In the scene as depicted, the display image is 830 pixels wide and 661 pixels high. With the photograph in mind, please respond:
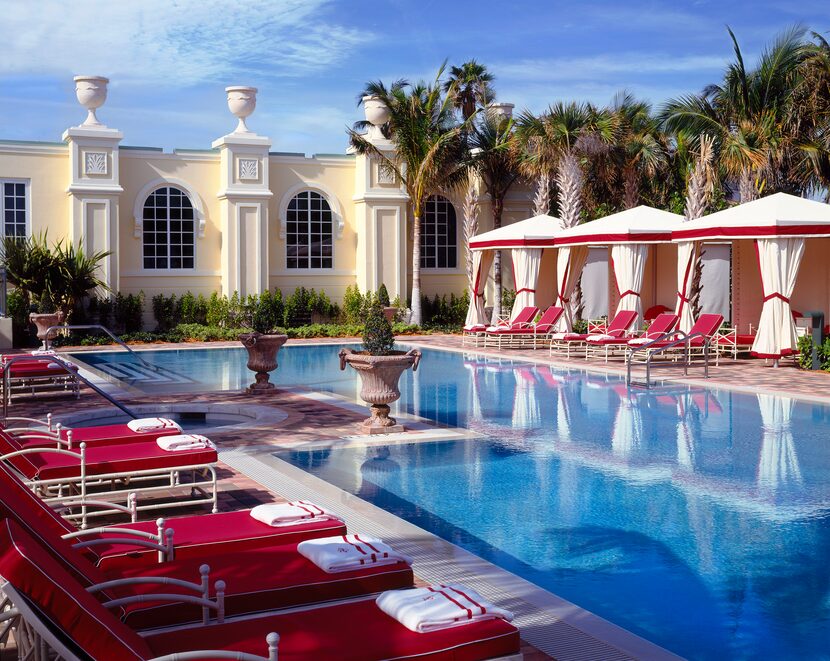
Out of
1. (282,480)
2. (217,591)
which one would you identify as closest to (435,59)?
(282,480)

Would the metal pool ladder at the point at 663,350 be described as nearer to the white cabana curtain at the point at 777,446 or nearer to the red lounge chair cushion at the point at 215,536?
the white cabana curtain at the point at 777,446

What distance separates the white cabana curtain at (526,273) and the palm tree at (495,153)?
3648mm

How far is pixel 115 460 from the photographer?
7.11 m

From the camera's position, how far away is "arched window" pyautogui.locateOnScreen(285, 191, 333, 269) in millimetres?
28109

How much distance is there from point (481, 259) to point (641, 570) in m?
18.7

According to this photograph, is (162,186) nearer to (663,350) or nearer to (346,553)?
(663,350)

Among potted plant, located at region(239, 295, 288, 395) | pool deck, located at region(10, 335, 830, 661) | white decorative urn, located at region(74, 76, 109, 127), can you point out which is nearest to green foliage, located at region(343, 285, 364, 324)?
white decorative urn, located at region(74, 76, 109, 127)

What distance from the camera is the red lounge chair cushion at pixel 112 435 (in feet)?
26.3

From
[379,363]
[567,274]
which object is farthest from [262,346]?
[567,274]

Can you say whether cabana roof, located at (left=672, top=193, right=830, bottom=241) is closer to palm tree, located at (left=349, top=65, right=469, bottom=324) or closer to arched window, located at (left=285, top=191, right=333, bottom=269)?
palm tree, located at (left=349, top=65, right=469, bottom=324)

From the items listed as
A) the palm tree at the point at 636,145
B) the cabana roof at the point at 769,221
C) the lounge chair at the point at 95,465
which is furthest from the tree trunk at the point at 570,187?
the lounge chair at the point at 95,465

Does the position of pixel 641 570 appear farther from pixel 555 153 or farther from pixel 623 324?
pixel 555 153

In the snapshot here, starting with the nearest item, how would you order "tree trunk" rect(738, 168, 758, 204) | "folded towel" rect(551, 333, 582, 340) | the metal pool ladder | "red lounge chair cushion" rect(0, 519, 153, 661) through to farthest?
"red lounge chair cushion" rect(0, 519, 153, 661) < the metal pool ladder < "folded towel" rect(551, 333, 582, 340) < "tree trunk" rect(738, 168, 758, 204)

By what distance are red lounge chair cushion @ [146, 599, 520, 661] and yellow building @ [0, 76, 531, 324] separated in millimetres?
22742
